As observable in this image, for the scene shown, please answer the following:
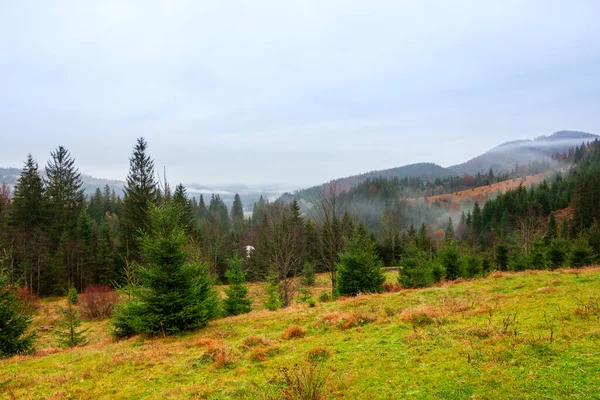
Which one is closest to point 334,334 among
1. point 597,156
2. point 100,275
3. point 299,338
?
point 299,338

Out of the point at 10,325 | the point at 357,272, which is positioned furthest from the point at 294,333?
the point at 10,325

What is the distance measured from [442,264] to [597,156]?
18186cm

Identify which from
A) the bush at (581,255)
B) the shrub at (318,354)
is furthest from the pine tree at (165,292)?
the bush at (581,255)

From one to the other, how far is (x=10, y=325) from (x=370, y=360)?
1459 cm

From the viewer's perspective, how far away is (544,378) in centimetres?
486

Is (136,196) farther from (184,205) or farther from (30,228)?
(30,228)

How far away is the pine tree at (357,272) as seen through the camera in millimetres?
18719

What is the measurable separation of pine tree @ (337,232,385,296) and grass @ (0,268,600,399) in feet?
22.3

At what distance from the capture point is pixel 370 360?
6801 mm

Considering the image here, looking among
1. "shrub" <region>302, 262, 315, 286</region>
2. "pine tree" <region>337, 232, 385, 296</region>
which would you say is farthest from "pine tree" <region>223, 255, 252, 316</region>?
"shrub" <region>302, 262, 315, 286</region>

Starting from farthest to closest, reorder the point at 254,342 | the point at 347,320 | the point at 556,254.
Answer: the point at 556,254, the point at 347,320, the point at 254,342

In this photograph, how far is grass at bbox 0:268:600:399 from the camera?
5.05 metres

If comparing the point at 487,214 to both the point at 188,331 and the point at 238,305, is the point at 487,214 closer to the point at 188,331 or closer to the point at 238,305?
the point at 238,305

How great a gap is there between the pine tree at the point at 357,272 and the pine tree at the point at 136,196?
24.9 metres
